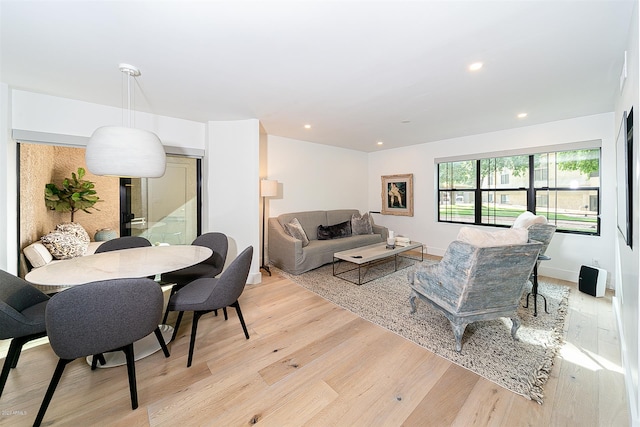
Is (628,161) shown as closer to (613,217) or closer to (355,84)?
(355,84)

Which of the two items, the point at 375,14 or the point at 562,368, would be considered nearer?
the point at 375,14

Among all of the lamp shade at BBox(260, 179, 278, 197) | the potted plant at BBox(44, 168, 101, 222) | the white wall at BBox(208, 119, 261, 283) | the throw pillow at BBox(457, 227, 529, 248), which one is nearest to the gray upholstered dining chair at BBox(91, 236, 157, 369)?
the white wall at BBox(208, 119, 261, 283)

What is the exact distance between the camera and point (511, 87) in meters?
2.57

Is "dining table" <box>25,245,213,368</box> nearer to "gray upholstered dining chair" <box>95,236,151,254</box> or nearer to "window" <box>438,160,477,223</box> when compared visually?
"gray upholstered dining chair" <box>95,236,151,254</box>

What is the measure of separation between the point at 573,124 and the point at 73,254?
730 centimetres

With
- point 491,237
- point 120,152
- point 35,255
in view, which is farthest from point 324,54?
point 35,255

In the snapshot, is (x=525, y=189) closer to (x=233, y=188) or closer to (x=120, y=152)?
(x=233, y=188)

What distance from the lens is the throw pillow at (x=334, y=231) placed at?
4.81 m

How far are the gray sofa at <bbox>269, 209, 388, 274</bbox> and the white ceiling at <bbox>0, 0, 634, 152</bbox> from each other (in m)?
1.99

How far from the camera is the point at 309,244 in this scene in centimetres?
440

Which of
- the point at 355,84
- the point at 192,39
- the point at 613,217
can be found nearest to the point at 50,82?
the point at 192,39

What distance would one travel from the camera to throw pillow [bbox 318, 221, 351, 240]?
15.8 feet

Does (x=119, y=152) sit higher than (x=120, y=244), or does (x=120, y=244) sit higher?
(x=119, y=152)

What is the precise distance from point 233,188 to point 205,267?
1.30 meters
